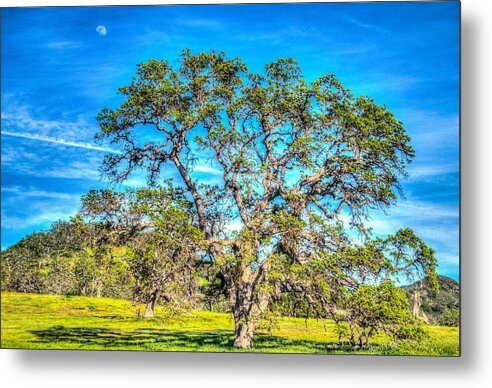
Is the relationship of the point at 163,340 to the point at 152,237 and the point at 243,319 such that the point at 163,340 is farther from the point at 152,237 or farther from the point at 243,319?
the point at 152,237

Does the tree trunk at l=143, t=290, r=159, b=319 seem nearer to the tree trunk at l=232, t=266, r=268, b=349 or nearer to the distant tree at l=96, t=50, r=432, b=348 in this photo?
the distant tree at l=96, t=50, r=432, b=348

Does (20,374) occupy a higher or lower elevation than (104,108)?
lower

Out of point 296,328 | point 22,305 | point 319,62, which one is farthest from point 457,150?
point 22,305

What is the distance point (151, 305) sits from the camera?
308 inches

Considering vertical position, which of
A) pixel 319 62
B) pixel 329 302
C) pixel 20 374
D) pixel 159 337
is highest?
pixel 319 62

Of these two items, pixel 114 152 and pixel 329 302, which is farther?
pixel 114 152

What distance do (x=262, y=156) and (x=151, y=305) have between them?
2247 mm

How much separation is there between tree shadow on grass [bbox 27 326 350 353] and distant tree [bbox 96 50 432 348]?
0.23 m

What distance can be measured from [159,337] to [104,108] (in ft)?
9.46

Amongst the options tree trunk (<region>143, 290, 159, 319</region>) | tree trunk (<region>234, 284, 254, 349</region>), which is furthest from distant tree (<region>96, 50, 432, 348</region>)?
tree trunk (<region>143, 290, 159, 319</region>)

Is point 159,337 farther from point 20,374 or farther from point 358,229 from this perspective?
point 358,229

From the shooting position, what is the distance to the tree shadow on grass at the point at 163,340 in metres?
7.65

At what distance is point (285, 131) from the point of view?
8.06 metres

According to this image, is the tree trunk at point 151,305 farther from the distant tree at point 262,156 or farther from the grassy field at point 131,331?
the distant tree at point 262,156
